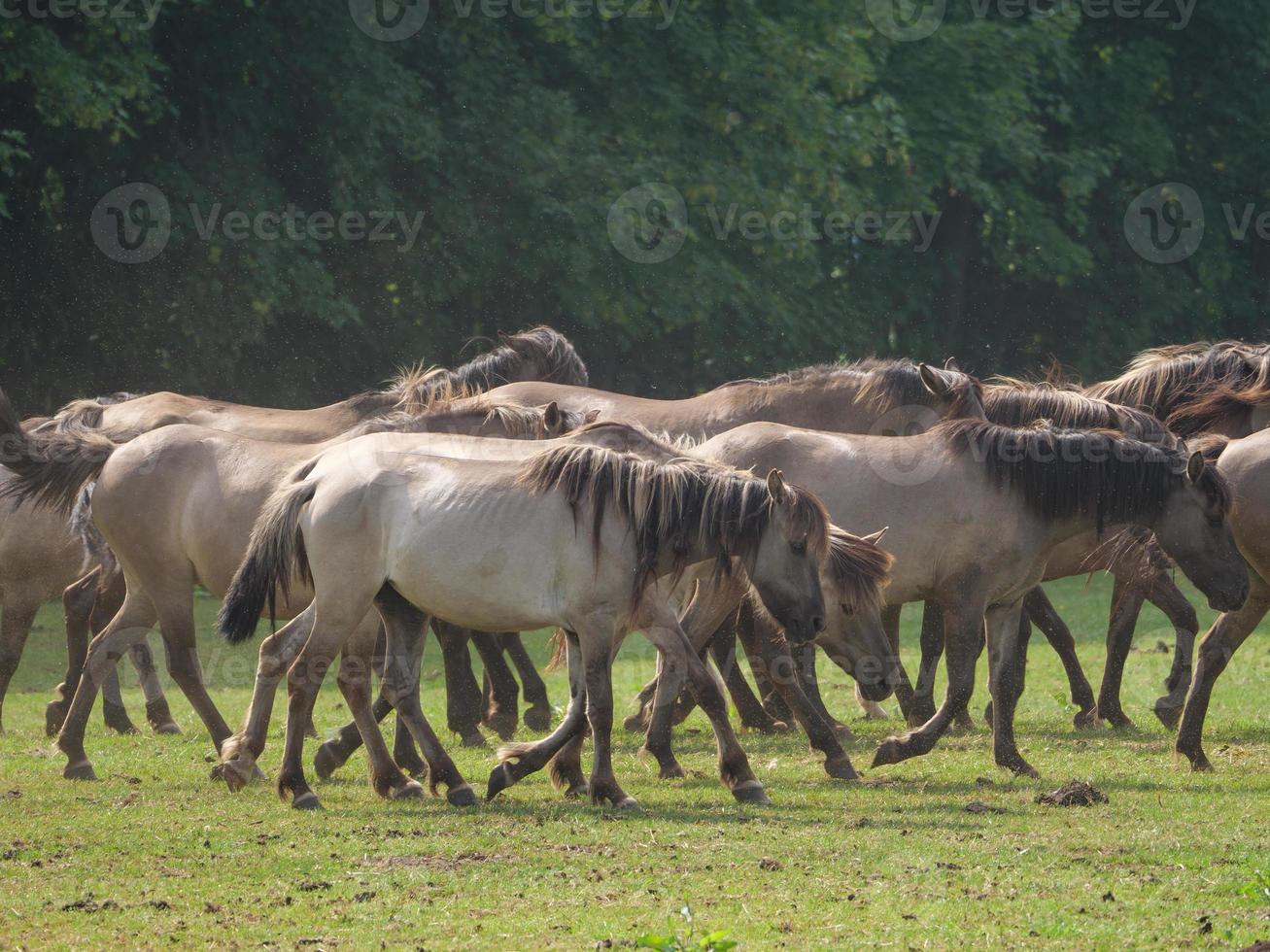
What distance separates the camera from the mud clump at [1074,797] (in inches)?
308

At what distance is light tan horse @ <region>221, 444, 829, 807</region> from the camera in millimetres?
7828

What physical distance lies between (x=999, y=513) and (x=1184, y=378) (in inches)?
128

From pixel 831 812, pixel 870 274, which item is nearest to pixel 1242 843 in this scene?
pixel 831 812

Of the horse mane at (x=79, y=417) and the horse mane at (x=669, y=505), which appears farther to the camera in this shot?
the horse mane at (x=79, y=417)

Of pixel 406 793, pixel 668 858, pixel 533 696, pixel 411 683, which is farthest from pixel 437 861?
pixel 533 696

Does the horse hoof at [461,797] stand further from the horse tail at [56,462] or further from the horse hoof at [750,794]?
the horse tail at [56,462]

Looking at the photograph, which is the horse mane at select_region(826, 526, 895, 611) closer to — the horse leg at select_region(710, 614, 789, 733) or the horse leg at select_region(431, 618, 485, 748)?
the horse leg at select_region(710, 614, 789, 733)

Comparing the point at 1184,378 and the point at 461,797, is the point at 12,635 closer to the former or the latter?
the point at 461,797

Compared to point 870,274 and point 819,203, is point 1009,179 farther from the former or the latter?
point 819,203

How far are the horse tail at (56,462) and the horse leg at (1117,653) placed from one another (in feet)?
21.4

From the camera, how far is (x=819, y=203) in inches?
902

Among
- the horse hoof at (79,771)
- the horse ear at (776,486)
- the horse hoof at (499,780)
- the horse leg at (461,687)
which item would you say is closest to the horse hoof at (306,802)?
the horse hoof at (499,780)

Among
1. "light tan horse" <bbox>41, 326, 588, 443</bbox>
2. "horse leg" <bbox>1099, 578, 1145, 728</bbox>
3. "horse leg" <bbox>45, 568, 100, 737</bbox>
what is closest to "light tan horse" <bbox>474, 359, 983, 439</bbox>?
"light tan horse" <bbox>41, 326, 588, 443</bbox>

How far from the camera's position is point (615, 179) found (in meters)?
20.2
